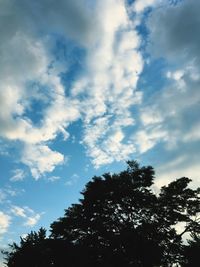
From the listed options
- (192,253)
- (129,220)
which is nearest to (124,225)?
(129,220)

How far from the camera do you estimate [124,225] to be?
127 ft

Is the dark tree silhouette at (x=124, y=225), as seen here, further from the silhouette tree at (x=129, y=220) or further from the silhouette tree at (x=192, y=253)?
the silhouette tree at (x=192, y=253)

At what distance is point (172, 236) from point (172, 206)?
3540 mm

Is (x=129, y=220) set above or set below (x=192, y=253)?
above

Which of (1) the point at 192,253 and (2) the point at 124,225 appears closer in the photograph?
(1) the point at 192,253

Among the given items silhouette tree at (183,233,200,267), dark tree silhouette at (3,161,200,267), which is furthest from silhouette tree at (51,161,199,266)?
silhouette tree at (183,233,200,267)

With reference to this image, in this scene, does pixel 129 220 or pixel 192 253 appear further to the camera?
pixel 129 220

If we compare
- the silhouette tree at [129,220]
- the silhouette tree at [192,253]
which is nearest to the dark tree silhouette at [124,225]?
the silhouette tree at [129,220]

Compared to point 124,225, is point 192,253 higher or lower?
lower

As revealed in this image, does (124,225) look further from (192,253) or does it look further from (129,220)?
(192,253)

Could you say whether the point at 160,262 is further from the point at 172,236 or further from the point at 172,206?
the point at 172,206

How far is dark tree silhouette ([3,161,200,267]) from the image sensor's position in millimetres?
35500

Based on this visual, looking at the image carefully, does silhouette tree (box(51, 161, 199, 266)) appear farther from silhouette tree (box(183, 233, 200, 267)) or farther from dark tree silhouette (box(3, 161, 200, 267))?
silhouette tree (box(183, 233, 200, 267))

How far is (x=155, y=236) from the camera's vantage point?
3634 centimetres
